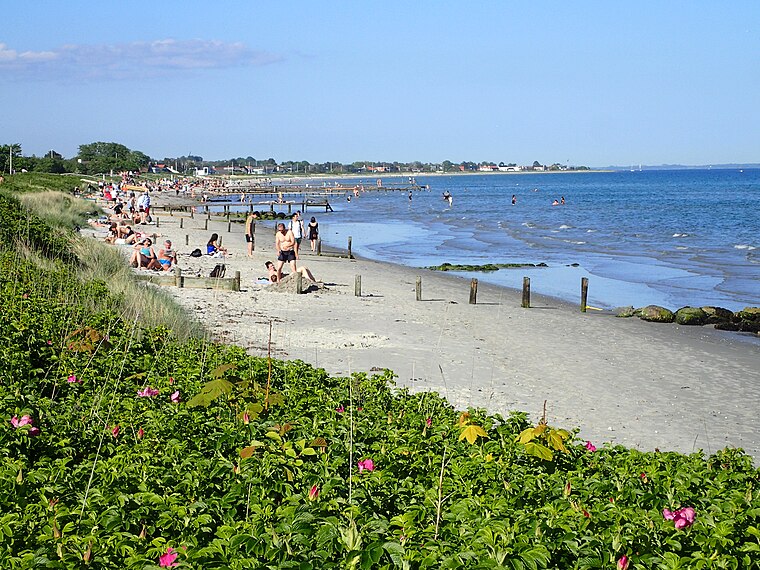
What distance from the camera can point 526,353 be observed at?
1548 centimetres

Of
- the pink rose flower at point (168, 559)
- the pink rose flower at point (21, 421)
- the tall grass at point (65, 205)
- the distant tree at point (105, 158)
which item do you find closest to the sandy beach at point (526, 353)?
the pink rose flower at point (21, 421)

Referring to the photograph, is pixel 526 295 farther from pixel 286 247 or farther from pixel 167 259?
pixel 167 259

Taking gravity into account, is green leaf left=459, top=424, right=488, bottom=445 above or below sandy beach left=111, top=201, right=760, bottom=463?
above

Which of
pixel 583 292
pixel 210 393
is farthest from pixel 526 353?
pixel 210 393

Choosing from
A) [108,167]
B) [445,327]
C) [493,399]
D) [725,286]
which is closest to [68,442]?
[493,399]

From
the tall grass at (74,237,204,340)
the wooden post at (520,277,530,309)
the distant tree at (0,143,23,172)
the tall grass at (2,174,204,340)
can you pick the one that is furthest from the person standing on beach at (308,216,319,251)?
the distant tree at (0,143,23,172)

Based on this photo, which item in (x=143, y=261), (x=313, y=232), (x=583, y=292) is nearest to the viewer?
(x=583, y=292)

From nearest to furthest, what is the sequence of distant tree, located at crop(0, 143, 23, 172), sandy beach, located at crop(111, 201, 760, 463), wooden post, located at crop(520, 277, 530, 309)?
sandy beach, located at crop(111, 201, 760, 463), wooden post, located at crop(520, 277, 530, 309), distant tree, located at crop(0, 143, 23, 172)

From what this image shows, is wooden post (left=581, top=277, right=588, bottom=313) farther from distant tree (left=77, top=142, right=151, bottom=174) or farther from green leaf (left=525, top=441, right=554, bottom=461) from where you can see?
distant tree (left=77, top=142, right=151, bottom=174)

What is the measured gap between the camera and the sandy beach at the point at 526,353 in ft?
37.3

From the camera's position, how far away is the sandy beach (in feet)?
37.3

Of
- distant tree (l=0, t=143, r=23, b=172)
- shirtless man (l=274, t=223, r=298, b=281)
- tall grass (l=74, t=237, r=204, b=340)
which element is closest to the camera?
tall grass (l=74, t=237, r=204, b=340)

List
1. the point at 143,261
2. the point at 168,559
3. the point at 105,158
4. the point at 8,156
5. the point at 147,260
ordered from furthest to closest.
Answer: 1. the point at 105,158
2. the point at 8,156
3. the point at 147,260
4. the point at 143,261
5. the point at 168,559

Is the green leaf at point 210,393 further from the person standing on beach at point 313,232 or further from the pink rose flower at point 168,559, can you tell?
the person standing on beach at point 313,232
